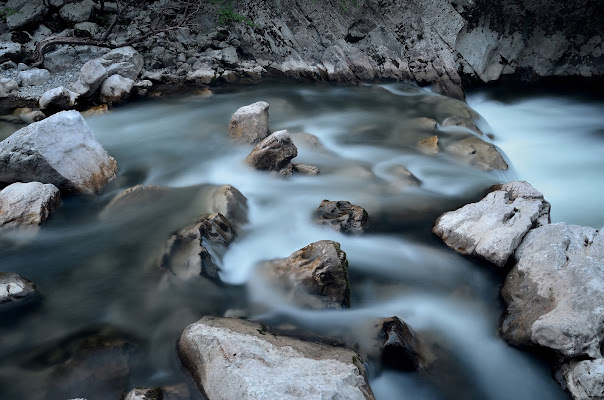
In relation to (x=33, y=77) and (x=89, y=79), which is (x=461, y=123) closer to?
(x=89, y=79)

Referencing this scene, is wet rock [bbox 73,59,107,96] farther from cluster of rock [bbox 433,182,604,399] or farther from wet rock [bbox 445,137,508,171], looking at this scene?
cluster of rock [bbox 433,182,604,399]

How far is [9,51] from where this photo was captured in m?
8.77

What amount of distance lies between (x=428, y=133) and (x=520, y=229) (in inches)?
147

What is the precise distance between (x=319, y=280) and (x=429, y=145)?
421 centimetres

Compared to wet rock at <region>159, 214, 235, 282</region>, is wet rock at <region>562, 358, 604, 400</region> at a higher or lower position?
higher

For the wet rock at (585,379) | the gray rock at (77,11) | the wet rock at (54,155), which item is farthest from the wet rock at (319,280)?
the gray rock at (77,11)

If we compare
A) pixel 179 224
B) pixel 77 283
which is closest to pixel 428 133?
pixel 179 224

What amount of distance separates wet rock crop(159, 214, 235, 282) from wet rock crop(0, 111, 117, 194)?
1.76m

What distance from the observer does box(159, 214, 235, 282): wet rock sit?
3943 mm

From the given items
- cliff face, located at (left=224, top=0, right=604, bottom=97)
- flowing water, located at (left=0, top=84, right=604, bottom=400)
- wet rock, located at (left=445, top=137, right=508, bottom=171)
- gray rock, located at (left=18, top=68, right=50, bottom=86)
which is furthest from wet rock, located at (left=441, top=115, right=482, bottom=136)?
gray rock, located at (left=18, top=68, right=50, bottom=86)

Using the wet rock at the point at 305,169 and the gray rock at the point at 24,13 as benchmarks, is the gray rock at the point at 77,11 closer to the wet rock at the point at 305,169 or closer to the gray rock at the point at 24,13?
the gray rock at the point at 24,13

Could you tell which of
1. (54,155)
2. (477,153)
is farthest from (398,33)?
(54,155)

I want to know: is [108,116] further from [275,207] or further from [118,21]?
[275,207]

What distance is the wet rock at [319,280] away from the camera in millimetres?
3715
